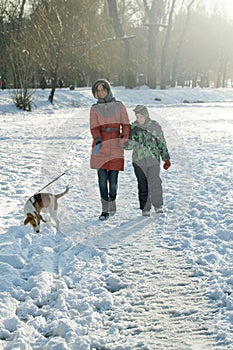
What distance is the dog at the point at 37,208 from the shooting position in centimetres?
540

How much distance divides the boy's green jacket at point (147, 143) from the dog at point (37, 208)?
132 cm

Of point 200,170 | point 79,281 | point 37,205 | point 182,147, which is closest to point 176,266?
point 79,281

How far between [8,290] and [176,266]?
70.5 inches

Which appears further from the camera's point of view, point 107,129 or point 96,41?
point 96,41

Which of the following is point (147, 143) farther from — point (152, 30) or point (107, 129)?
point (152, 30)

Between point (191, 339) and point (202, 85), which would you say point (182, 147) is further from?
point (202, 85)

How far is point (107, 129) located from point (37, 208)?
57.6 inches

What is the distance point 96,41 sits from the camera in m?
33.0

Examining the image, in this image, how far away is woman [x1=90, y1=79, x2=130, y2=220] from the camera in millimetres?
5758

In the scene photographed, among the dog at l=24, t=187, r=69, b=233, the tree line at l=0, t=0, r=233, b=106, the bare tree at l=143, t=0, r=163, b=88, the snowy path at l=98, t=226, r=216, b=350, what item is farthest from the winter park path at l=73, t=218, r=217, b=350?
the bare tree at l=143, t=0, r=163, b=88

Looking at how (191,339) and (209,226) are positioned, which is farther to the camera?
(209,226)

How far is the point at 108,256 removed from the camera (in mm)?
4844

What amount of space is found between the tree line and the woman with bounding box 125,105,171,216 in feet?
56.0

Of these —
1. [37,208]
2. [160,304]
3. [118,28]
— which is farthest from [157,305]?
[118,28]
